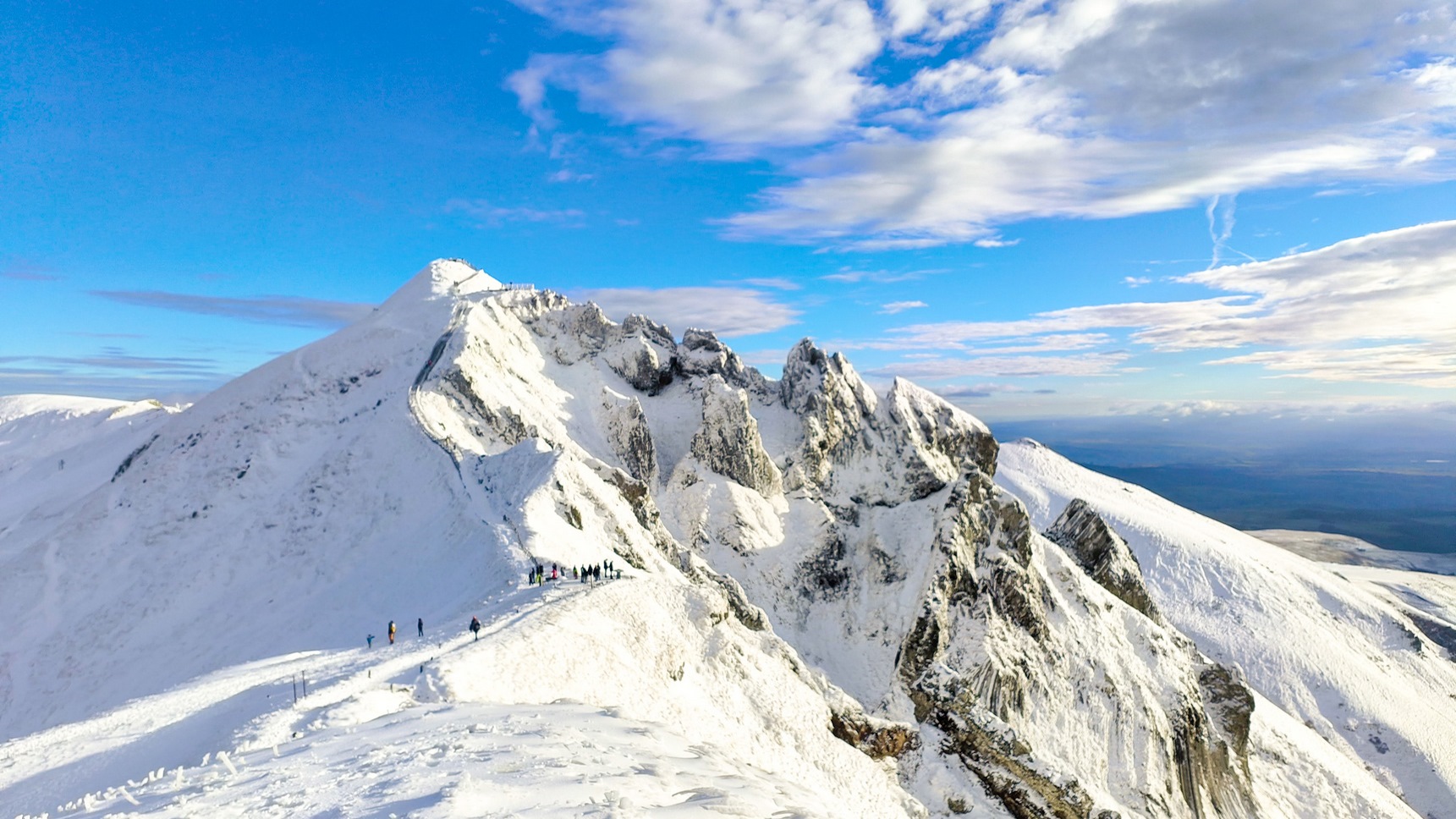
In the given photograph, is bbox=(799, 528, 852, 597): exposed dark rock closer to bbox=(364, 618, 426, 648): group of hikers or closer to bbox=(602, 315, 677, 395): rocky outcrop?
bbox=(602, 315, 677, 395): rocky outcrop

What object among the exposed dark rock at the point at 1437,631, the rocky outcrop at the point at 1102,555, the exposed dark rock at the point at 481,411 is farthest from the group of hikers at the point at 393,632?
the exposed dark rock at the point at 1437,631

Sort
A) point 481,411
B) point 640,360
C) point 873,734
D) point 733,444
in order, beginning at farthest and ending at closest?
point 640,360
point 733,444
point 481,411
point 873,734

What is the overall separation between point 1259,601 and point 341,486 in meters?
124

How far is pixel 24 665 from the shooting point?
1641 inches

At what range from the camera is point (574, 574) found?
36594 millimetres

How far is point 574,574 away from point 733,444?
45.3m

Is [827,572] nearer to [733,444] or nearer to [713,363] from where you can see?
[733,444]

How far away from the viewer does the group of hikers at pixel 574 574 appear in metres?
34.8

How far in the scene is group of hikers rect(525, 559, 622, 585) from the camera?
1369 inches

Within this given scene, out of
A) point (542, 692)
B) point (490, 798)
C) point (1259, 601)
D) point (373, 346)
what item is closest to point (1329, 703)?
point (1259, 601)

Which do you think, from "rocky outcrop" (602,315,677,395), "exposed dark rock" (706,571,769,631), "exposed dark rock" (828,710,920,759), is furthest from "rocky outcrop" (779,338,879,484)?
"exposed dark rock" (828,710,920,759)

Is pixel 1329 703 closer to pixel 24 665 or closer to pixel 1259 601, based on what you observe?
pixel 1259 601

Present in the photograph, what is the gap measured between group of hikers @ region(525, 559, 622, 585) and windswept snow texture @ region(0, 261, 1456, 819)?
0.47 meters

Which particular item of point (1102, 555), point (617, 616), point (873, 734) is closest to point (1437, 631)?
point (1102, 555)
